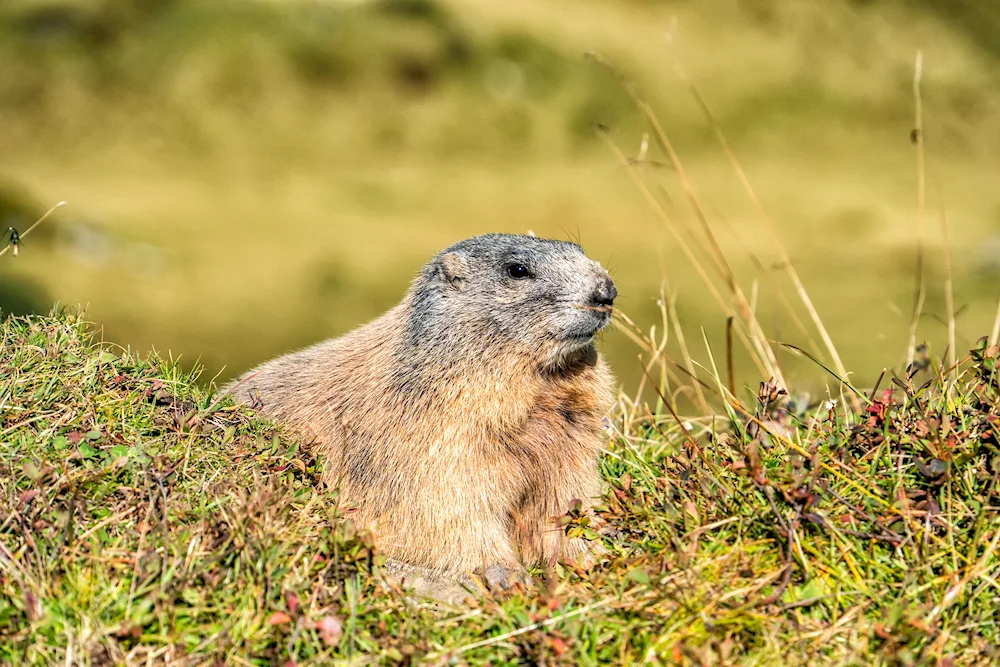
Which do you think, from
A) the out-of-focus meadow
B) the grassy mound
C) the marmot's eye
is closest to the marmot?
the marmot's eye

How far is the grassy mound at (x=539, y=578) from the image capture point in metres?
2.92

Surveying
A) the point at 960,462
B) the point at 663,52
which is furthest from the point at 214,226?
the point at 960,462

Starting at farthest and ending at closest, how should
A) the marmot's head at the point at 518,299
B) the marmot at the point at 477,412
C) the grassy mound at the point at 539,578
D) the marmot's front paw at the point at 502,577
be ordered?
the marmot's head at the point at 518,299, the marmot at the point at 477,412, the marmot's front paw at the point at 502,577, the grassy mound at the point at 539,578

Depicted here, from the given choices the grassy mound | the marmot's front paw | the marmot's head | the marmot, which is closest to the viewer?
the grassy mound

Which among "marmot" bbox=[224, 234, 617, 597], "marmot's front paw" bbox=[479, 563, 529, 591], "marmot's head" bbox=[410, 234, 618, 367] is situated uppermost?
"marmot's head" bbox=[410, 234, 618, 367]

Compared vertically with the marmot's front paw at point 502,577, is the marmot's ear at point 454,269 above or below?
above

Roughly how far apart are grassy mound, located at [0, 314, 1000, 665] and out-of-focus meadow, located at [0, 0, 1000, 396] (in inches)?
234

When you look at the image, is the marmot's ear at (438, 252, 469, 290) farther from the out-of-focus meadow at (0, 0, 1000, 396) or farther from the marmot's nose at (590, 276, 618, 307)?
the out-of-focus meadow at (0, 0, 1000, 396)

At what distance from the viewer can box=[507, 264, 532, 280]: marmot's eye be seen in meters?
4.43

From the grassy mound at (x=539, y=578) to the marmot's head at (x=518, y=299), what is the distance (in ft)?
2.46

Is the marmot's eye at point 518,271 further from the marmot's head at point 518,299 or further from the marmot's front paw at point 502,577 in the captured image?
the marmot's front paw at point 502,577

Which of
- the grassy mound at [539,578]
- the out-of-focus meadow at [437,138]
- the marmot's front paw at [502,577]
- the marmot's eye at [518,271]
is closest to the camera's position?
the grassy mound at [539,578]

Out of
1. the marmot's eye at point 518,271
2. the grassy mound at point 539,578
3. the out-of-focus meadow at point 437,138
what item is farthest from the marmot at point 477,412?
the out-of-focus meadow at point 437,138

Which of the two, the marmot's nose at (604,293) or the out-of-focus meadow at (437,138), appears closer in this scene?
the marmot's nose at (604,293)
